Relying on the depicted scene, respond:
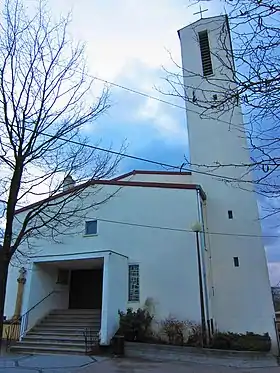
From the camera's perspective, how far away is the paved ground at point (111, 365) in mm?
7832

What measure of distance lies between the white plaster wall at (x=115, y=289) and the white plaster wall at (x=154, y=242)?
581 mm

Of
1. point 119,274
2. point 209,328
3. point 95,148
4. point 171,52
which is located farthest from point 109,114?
point 209,328

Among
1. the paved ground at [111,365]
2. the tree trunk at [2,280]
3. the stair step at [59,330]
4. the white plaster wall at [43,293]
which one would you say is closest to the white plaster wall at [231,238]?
the paved ground at [111,365]

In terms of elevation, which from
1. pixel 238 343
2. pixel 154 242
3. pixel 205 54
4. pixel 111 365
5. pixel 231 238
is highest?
pixel 205 54

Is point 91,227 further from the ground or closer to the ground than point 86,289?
further from the ground

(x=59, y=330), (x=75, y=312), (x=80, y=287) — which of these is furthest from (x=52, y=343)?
(x=80, y=287)

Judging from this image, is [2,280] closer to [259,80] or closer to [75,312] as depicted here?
[259,80]

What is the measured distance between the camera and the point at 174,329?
11.4 meters

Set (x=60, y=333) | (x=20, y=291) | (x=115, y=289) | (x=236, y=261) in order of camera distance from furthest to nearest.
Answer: (x=236, y=261)
(x=20, y=291)
(x=115, y=289)
(x=60, y=333)

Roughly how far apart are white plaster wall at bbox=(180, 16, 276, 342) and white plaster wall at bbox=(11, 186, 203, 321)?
2038 millimetres

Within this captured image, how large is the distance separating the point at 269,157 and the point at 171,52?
76.0 inches

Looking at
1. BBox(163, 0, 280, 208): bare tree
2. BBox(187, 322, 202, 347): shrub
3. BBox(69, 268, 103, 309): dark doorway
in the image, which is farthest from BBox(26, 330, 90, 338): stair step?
BBox(163, 0, 280, 208): bare tree

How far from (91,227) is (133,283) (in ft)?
10.1

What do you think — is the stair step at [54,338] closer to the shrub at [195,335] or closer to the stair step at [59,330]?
the stair step at [59,330]
